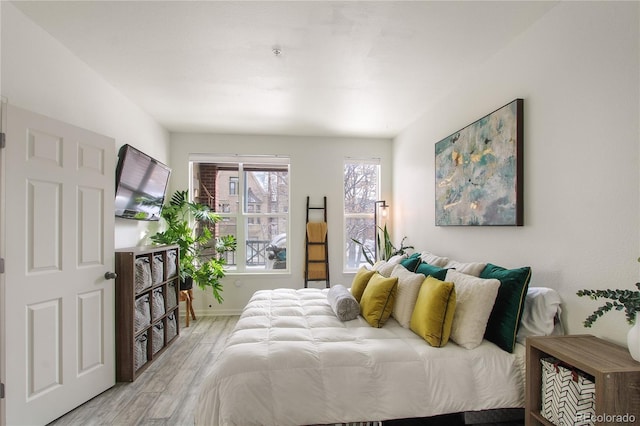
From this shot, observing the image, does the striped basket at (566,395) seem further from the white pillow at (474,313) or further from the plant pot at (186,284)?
the plant pot at (186,284)

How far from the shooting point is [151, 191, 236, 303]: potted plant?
3.78 m

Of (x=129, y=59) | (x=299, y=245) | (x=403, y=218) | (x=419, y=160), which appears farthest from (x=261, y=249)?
(x=129, y=59)

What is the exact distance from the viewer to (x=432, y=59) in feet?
7.72

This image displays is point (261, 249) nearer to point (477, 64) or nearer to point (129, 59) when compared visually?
point (129, 59)

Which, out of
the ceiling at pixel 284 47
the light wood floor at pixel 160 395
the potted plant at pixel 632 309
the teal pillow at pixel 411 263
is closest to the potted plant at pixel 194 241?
the light wood floor at pixel 160 395

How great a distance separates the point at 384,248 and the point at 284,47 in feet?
9.70

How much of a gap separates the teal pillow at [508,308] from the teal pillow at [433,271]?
42 centimetres

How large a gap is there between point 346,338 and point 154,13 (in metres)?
2.32

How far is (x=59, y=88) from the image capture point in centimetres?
218

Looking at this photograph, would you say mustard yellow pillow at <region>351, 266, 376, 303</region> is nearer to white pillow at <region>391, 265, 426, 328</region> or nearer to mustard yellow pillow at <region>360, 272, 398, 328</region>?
mustard yellow pillow at <region>360, 272, 398, 328</region>

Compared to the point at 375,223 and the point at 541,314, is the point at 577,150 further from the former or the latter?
the point at 375,223

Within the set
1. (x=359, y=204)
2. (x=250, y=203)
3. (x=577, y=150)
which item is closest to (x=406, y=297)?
(x=577, y=150)

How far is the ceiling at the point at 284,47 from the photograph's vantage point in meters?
1.80

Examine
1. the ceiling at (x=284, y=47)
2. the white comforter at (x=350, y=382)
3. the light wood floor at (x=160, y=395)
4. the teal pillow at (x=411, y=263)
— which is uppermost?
the ceiling at (x=284, y=47)
